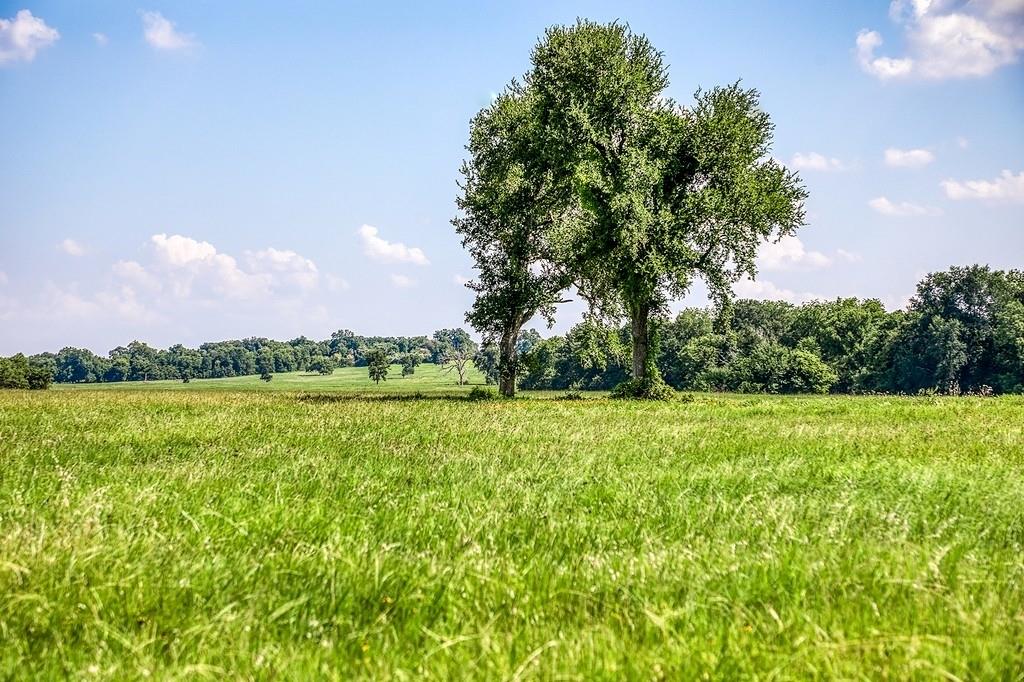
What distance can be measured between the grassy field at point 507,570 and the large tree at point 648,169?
81.2 ft

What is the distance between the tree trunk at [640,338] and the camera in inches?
1362

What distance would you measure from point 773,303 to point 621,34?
8898 cm

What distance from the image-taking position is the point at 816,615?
3162 mm

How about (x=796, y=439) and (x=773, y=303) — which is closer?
(x=796, y=439)

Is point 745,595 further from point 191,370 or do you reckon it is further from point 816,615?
point 191,370

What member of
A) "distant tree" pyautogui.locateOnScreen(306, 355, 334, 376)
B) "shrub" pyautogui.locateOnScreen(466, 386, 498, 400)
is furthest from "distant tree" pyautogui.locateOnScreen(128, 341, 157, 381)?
"shrub" pyautogui.locateOnScreen(466, 386, 498, 400)

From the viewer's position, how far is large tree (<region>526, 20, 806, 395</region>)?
31547 mm

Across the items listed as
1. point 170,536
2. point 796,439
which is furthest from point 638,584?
point 796,439

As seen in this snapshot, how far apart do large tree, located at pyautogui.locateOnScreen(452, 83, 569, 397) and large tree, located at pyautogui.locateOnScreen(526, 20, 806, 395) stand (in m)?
1.92

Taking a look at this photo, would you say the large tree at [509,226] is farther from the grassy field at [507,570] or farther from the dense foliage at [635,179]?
the grassy field at [507,570]

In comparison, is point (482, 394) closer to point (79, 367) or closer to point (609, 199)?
point (609, 199)

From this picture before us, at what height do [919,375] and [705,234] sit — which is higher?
[705,234]

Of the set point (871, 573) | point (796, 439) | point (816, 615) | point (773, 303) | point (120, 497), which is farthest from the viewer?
point (773, 303)

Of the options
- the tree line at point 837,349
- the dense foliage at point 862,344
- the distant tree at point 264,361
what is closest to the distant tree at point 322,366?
the distant tree at point 264,361
